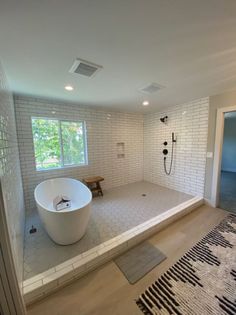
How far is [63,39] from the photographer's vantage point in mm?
1296

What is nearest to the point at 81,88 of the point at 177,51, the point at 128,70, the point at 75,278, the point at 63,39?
the point at 128,70

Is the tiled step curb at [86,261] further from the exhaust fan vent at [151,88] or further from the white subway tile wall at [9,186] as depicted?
the exhaust fan vent at [151,88]

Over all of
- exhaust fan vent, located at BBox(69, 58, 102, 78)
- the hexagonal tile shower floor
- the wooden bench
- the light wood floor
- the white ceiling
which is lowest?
the light wood floor

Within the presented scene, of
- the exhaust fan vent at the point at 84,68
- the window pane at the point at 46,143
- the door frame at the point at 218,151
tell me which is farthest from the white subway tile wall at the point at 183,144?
the window pane at the point at 46,143

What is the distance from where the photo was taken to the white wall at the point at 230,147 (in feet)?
20.8

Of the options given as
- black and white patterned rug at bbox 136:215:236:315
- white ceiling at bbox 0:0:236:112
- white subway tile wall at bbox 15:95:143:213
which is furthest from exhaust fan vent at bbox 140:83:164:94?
black and white patterned rug at bbox 136:215:236:315

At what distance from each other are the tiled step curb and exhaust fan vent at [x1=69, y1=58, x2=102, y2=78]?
241 cm

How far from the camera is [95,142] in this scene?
3.94 m

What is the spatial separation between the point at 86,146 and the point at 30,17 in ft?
9.42

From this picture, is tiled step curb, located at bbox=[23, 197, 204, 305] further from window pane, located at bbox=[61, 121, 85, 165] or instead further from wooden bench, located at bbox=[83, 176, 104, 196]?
window pane, located at bbox=[61, 121, 85, 165]

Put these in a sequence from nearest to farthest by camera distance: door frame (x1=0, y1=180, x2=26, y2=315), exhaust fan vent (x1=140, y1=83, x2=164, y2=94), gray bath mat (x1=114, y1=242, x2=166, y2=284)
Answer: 1. door frame (x1=0, y1=180, x2=26, y2=315)
2. gray bath mat (x1=114, y1=242, x2=166, y2=284)
3. exhaust fan vent (x1=140, y1=83, x2=164, y2=94)

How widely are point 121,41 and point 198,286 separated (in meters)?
2.65

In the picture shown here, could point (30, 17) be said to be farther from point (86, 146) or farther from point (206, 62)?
point (86, 146)

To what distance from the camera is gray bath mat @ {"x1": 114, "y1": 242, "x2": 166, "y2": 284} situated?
5.30 feet
